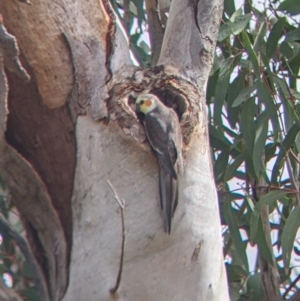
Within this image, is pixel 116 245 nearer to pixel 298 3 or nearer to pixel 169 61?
pixel 169 61

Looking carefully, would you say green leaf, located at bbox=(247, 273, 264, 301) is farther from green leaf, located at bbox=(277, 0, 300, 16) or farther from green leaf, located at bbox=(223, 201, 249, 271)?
green leaf, located at bbox=(277, 0, 300, 16)

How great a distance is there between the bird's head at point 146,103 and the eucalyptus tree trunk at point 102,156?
0.02 meters

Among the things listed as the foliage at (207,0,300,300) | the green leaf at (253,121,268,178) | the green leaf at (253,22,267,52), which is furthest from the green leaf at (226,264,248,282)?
the green leaf at (253,22,267,52)

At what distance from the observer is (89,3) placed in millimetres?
1266

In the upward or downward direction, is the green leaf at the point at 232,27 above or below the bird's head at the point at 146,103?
above

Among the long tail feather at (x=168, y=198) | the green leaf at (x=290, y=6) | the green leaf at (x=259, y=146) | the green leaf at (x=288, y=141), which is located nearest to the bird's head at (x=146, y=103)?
the long tail feather at (x=168, y=198)

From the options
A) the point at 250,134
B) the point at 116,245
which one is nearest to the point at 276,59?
the point at 250,134

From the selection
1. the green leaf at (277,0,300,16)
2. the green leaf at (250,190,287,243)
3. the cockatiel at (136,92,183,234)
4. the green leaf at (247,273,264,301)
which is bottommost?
the green leaf at (247,273,264,301)

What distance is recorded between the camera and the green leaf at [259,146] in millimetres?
1670

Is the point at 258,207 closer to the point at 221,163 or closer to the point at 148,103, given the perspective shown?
the point at 221,163

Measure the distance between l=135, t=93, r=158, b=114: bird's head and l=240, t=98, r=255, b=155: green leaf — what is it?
24.7 inches

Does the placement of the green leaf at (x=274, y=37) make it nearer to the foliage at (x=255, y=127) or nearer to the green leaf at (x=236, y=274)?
the foliage at (x=255, y=127)

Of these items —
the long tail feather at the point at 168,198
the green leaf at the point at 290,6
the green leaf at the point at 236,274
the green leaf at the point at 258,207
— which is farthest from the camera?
the green leaf at the point at 236,274

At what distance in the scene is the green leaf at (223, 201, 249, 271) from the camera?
1.80 m
